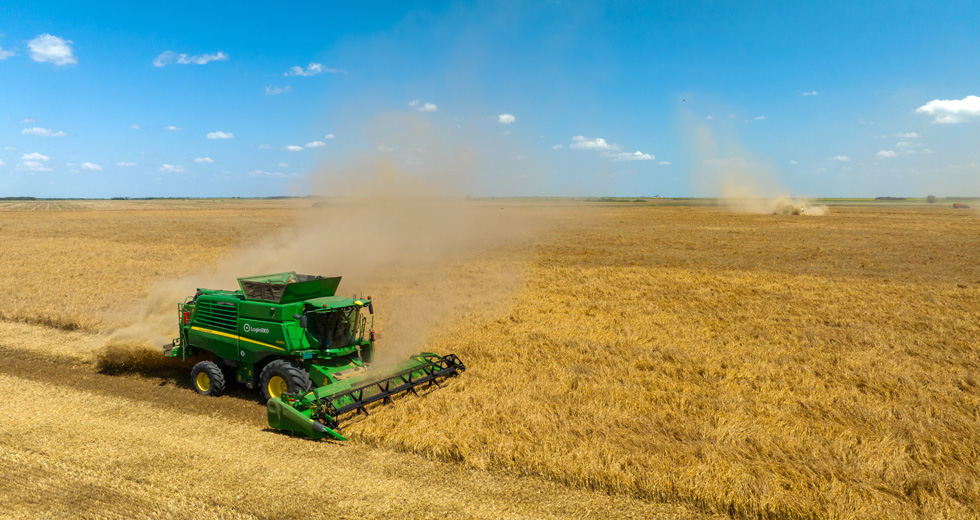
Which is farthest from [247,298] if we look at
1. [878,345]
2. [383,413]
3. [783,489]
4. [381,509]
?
[878,345]

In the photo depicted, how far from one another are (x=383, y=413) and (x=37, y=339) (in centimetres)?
1172

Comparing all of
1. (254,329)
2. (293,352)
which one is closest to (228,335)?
(254,329)

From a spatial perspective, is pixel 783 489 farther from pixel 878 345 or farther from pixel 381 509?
pixel 878 345

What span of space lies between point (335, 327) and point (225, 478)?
3.59 metres

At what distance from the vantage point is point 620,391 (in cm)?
1038

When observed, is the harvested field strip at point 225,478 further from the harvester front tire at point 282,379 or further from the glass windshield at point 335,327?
the glass windshield at point 335,327

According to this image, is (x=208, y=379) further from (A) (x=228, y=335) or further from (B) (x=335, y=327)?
(B) (x=335, y=327)

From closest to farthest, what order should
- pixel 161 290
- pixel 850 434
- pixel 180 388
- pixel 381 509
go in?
pixel 381 509, pixel 850 434, pixel 180 388, pixel 161 290

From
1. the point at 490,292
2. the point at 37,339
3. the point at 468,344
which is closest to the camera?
the point at 468,344

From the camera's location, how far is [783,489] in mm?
6926

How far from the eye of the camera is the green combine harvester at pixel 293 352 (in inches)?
361

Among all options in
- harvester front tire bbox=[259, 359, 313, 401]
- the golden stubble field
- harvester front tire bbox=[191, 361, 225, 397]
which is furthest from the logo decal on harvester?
the golden stubble field

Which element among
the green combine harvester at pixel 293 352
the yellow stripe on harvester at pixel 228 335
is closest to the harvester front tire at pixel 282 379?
the green combine harvester at pixel 293 352

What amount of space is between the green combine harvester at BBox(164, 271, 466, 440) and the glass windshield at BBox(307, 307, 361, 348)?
0.02 meters
